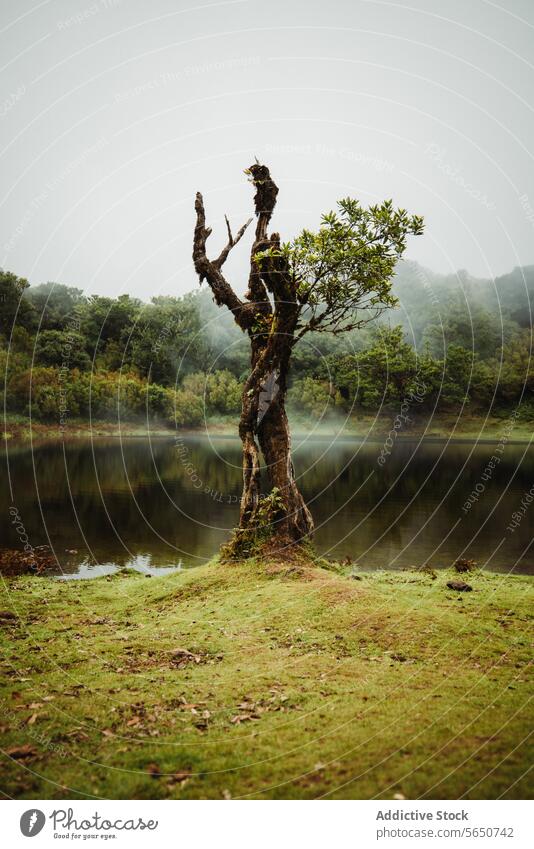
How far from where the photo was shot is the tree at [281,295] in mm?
12289

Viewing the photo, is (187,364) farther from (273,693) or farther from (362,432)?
(273,693)

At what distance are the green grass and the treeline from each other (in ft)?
168

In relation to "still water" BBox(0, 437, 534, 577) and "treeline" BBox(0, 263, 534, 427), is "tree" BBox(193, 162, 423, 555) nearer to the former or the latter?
"still water" BBox(0, 437, 534, 577)

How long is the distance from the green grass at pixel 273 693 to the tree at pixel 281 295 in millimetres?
1786

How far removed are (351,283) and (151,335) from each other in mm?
68784

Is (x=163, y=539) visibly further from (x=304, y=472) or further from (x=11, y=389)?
(x=11, y=389)

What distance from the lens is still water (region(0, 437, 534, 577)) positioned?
1780 cm

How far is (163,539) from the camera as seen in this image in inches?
789

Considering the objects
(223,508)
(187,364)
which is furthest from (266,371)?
(187,364)

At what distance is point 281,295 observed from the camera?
12.8m

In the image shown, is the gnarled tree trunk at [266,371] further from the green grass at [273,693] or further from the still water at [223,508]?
the still water at [223,508]

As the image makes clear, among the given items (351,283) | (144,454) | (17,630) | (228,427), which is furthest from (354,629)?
(228,427)

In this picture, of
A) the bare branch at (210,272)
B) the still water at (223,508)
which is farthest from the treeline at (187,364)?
the bare branch at (210,272)

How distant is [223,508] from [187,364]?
209 ft
